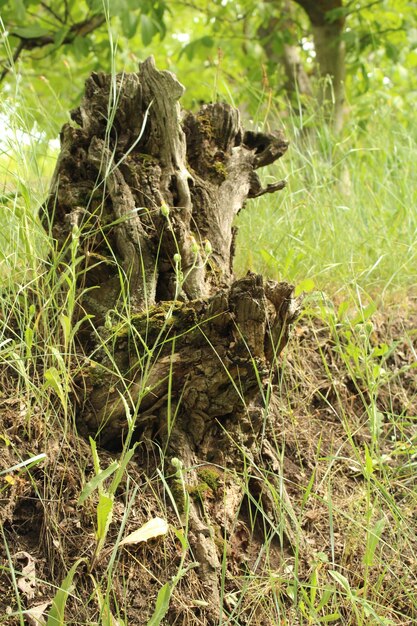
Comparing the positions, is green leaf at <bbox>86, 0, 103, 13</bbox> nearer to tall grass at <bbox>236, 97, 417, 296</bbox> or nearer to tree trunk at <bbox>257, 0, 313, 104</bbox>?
tall grass at <bbox>236, 97, 417, 296</bbox>

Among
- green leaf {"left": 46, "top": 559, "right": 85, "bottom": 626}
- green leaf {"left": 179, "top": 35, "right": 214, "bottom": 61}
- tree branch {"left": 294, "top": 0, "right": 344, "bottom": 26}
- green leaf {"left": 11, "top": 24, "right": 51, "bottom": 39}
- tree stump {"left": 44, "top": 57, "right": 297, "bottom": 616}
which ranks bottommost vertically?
green leaf {"left": 46, "top": 559, "right": 85, "bottom": 626}

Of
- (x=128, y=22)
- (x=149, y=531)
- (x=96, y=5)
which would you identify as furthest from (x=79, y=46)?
(x=149, y=531)

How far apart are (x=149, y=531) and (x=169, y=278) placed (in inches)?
34.4

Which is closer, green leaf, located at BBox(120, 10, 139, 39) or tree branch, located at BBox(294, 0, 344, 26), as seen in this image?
green leaf, located at BBox(120, 10, 139, 39)

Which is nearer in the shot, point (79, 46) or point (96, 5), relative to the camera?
point (96, 5)

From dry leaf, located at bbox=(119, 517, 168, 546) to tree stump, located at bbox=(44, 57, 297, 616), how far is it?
114 mm

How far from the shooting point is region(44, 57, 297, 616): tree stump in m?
1.99

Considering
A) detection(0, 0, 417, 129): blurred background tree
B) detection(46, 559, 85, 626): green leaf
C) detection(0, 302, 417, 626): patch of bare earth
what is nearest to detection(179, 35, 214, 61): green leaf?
detection(0, 0, 417, 129): blurred background tree

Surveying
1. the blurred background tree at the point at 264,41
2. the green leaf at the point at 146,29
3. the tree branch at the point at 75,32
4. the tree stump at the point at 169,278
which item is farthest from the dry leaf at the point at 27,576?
the tree branch at the point at 75,32

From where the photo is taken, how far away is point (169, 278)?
2.31 meters

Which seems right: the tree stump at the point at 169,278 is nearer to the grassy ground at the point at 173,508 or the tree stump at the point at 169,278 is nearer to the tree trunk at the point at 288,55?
the grassy ground at the point at 173,508

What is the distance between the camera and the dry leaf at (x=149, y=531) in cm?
175

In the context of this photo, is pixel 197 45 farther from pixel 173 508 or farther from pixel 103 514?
pixel 103 514

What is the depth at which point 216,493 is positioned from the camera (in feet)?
6.64
